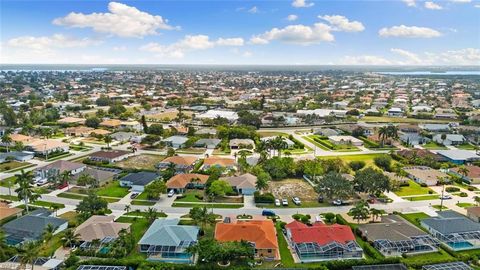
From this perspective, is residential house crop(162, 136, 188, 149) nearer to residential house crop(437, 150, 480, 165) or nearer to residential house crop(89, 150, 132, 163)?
residential house crop(89, 150, 132, 163)

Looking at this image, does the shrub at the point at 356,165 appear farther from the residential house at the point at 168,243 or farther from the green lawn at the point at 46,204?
the green lawn at the point at 46,204

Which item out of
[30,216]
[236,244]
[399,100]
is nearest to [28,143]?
[30,216]

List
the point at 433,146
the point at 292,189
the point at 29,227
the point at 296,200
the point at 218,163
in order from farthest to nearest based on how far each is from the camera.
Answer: the point at 433,146 < the point at 218,163 < the point at 292,189 < the point at 296,200 < the point at 29,227

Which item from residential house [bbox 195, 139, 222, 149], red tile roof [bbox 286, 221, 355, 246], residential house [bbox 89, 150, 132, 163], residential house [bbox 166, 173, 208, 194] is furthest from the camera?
residential house [bbox 195, 139, 222, 149]

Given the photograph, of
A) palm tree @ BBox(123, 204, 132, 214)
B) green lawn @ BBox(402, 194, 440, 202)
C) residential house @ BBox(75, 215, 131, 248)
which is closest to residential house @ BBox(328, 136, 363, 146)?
green lawn @ BBox(402, 194, 440, 202)

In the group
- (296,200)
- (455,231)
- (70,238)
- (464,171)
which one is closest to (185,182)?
(296,200)

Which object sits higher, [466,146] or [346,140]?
[346,140]

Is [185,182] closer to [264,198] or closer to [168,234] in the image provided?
[264,198]
